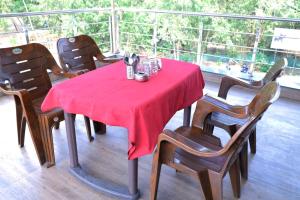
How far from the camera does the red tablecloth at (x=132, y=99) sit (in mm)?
1603

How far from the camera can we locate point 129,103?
1615mm

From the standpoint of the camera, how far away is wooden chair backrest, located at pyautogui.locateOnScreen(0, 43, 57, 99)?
227 cm

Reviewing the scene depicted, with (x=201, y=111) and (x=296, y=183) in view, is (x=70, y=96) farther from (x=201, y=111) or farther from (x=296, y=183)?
(x=296, y=183)

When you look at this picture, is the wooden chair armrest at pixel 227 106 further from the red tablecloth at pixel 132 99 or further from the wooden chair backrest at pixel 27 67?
the wooden chair backrest at pixel 27 67

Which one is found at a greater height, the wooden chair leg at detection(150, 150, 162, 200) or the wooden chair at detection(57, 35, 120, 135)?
the wooden chair at detection(57, 35, 120, 135)

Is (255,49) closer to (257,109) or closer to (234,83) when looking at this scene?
(234,83)

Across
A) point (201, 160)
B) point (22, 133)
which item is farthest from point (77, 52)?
point (201, 160)

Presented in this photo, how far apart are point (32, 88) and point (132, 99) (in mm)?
1247

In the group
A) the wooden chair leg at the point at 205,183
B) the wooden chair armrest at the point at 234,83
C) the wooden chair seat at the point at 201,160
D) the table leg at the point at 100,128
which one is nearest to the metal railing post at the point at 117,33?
the table leg at the point at 100,128

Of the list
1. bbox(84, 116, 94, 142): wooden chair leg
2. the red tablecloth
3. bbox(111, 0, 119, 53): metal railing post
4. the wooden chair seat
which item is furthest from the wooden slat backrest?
bbox(111, 0, 119, 53): metal railing post

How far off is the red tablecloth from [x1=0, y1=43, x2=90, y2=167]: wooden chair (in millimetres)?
185

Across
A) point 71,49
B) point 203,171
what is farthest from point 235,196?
point 71,49

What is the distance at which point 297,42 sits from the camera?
3830mm

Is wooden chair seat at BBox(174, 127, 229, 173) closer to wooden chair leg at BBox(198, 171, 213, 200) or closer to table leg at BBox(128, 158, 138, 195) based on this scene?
wooden chair leg at BBox(198, 171, 213, 200)
